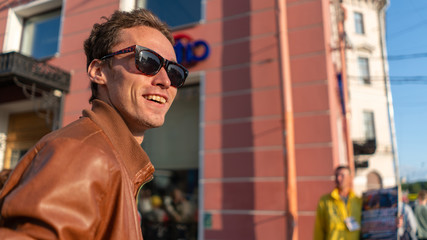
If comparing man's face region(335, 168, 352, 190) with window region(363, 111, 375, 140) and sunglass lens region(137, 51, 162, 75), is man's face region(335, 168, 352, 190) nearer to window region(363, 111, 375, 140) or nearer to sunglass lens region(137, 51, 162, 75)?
sunglass lens region(137, 51, 162, 75)

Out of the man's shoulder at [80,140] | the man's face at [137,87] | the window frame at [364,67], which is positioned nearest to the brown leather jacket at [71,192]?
the man's shoulder at [80,140]

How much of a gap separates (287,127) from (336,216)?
178cm

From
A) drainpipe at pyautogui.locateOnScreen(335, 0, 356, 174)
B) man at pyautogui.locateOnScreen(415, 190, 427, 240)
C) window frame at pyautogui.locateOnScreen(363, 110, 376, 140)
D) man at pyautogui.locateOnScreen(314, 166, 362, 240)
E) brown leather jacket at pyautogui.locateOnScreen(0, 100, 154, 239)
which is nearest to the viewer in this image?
brown leather jacket at pyautogui.locateOnScreen(0, 100, 154, 239)

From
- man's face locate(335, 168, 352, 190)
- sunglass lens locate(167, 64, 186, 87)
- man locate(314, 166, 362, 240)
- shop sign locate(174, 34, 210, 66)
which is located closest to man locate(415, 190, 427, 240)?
man locate(314, 166, 362, 240)

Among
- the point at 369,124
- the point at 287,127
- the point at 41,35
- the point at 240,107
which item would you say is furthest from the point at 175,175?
the point at 369,124

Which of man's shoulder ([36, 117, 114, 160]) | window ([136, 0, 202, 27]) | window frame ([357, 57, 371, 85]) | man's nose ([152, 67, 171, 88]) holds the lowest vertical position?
man's shoulder ([36, 117, 114, 160])

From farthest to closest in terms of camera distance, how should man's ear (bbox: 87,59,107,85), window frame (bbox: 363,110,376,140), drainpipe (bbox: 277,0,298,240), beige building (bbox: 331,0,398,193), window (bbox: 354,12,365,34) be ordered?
window (bbox: 354,12,365,34), window frame (bbox: 363,110,376,140), beige building (bbox: 331,0,398,193), drainpipe (bbox: 277,0,298,240), man's ear (bbox: 87,59,107,85)

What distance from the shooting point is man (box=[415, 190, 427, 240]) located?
6757 mm

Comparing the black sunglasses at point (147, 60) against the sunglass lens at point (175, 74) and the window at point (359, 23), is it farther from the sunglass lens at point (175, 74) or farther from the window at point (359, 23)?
the window at point (359, 23)

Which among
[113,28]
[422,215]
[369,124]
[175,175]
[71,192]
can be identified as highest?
[369,124]

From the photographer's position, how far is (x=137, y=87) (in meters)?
1.37

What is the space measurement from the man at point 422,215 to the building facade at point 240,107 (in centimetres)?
226

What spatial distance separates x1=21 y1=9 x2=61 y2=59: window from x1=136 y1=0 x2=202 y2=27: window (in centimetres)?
275

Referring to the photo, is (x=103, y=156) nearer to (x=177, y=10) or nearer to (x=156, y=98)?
(x=156, y=98)
